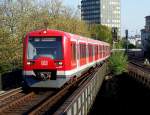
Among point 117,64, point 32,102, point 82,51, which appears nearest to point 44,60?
point 32,102

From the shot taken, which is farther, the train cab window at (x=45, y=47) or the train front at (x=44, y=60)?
the train cab window at (x=45, y=47)

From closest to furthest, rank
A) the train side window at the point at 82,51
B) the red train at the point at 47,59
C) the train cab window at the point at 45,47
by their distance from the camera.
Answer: the red train at the point at 47,59, the train cab window at the point at 45,47, the train side window at the point at 82,51

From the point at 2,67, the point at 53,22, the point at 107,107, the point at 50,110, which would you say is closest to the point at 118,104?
the point at 107,107

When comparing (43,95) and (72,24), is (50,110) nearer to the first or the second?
(43,95)

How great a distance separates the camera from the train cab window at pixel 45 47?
67.7ft

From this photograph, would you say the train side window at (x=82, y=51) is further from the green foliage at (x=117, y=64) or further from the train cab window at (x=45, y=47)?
the green foliage at (x=117, y=64)

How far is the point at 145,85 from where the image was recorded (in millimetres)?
34406

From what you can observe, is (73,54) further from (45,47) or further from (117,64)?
(117,64)

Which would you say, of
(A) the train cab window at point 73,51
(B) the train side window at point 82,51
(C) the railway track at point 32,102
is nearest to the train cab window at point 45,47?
(A) the train cab window at point 73,51

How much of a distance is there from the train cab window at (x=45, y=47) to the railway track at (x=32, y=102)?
1.80m

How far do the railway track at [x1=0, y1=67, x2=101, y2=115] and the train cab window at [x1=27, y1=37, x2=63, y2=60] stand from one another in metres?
1.80

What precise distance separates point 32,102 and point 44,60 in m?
3.13

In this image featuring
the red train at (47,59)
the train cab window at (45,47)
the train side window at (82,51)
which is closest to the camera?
the red train at (47,59)

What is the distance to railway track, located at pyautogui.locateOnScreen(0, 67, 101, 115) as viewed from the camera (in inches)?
600
